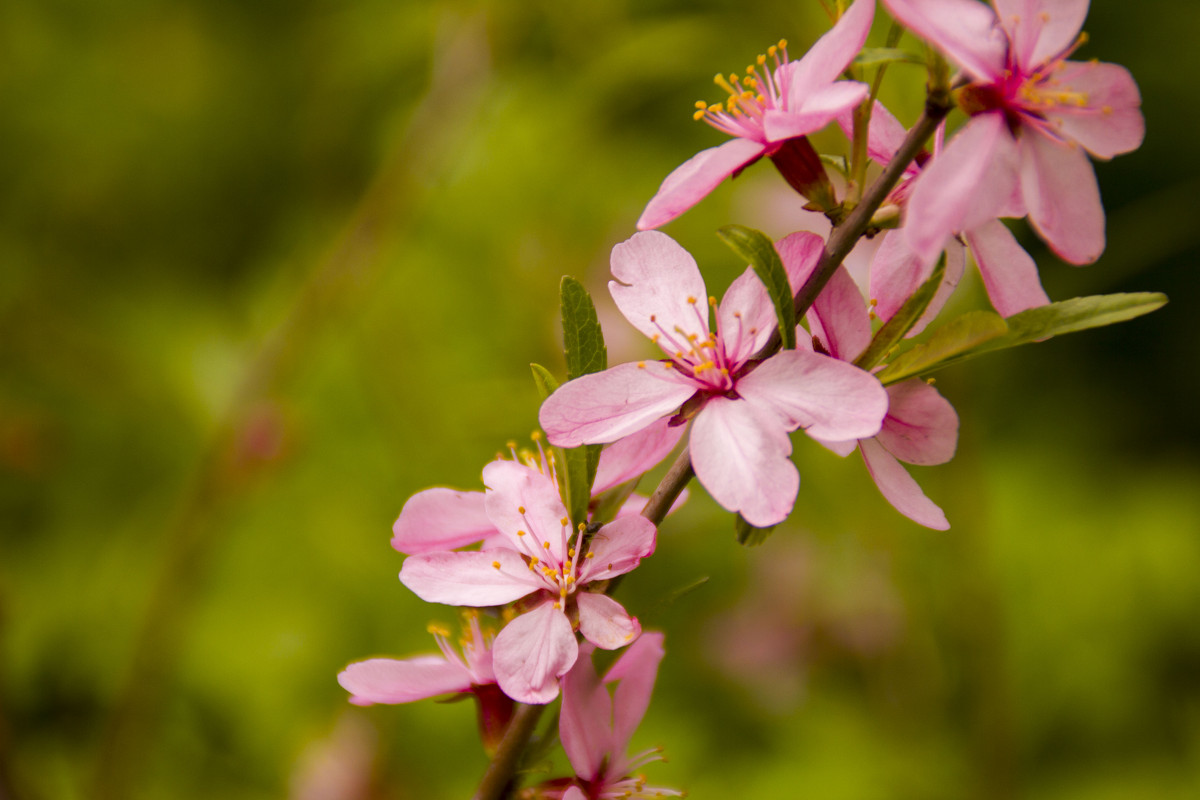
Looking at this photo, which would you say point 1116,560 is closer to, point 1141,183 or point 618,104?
point 1141,183

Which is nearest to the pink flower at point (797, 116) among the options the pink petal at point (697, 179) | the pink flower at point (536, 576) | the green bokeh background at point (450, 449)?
the pink petal at point (697, 179)

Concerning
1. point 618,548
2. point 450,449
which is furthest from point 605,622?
point 450,449

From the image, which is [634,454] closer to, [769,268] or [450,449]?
[769,268]

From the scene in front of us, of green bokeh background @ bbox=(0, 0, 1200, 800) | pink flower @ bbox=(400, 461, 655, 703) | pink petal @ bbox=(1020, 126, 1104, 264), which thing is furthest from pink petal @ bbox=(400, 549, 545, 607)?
green bokeh background @ bbox=(0, 0, 1200, 800)

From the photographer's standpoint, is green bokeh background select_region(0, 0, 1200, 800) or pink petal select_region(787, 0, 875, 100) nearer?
pink petal select_region(787, 0, 875, 100)

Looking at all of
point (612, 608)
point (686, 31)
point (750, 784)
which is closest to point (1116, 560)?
point (750, 784)

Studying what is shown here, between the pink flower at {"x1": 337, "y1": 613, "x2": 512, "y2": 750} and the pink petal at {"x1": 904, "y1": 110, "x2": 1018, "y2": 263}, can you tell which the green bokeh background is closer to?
the pink flower at {"x1": 337, "y1": 613, "x2": 512, "y2": 750}
